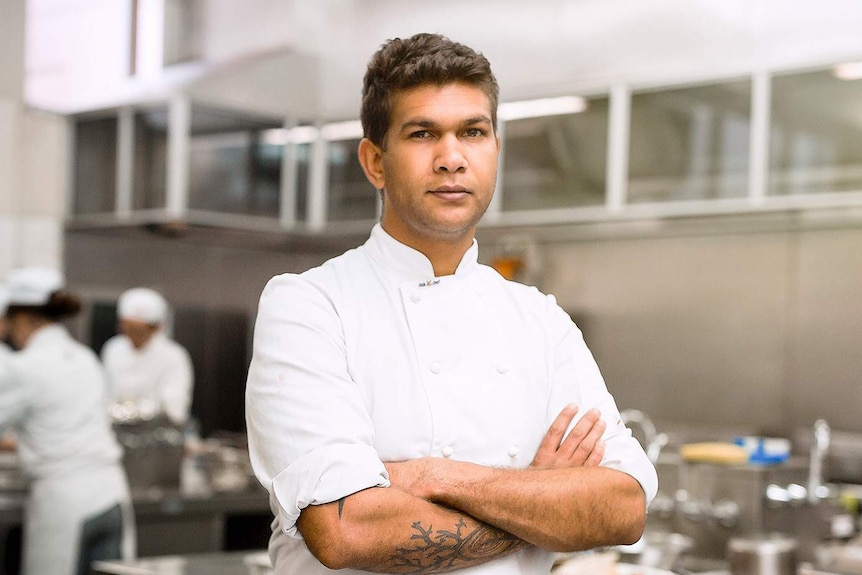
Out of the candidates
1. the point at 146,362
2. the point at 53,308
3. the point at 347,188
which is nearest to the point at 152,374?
the point at 146,362

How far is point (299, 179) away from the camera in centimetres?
691

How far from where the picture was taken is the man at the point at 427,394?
1409 mm

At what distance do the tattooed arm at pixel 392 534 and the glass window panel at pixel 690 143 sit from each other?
367 centimetres

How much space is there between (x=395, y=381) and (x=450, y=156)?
0.98 ft

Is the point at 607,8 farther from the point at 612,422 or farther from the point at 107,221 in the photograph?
the point at 612,422

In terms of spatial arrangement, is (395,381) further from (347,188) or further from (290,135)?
(290,135)

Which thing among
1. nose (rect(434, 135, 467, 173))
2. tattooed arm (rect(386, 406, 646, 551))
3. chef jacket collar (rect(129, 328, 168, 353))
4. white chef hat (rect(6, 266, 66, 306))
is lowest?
chef jacket collar (rect(129, 328, 168, 353))

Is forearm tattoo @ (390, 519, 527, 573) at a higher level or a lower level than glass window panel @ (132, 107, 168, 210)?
lower

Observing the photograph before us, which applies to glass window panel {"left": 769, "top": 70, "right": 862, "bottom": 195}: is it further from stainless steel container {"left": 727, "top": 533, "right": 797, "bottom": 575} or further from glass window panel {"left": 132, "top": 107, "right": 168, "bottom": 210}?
glass window panel {"left": 132, "top": 107, "right": 168, "bottom": 210}

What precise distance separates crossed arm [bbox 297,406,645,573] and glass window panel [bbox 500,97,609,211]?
12.9 feet

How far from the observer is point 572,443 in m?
1.53

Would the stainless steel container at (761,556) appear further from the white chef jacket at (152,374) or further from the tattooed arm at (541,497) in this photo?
the white chef jacket at (152,374)

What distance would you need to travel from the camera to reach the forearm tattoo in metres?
1.41

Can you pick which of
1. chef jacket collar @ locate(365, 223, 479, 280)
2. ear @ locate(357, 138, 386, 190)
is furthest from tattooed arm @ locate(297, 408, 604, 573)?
ear @ locate(357, 138, 386, 190)
